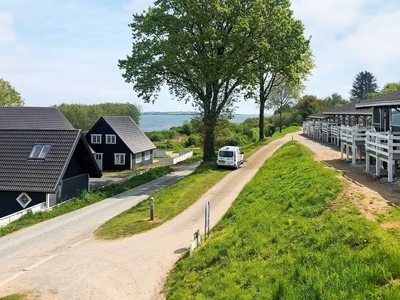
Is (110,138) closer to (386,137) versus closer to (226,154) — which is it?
(226,154)

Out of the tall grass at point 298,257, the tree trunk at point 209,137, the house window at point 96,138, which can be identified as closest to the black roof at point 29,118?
the house window at point 96,138

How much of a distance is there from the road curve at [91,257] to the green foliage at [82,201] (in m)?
0.86

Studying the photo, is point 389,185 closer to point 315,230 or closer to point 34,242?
point 315,230

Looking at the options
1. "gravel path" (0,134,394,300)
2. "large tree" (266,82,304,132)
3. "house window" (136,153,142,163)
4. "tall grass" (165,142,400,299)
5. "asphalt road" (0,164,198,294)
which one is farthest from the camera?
"large tree" (266,82,304,132)

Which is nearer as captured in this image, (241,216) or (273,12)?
(241,216)

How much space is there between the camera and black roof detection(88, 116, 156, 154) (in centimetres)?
4609

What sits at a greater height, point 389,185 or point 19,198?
point 389,185

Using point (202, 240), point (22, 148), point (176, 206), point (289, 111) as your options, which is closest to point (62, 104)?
point (289, 111)

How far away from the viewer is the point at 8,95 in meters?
75.2

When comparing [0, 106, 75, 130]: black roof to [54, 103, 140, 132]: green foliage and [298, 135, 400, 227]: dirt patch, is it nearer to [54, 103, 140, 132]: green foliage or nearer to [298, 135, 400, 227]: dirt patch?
[54, 103, 140, 132]: green foliage

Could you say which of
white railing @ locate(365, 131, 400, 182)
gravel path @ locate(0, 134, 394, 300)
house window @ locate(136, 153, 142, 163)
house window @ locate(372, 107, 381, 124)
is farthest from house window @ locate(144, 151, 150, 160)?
white railing @ locate(365, 131, 400, 182)

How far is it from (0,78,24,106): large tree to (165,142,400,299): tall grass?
74034 millimetres

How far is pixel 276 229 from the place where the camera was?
1113cm

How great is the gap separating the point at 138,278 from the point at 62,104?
93957 mm
